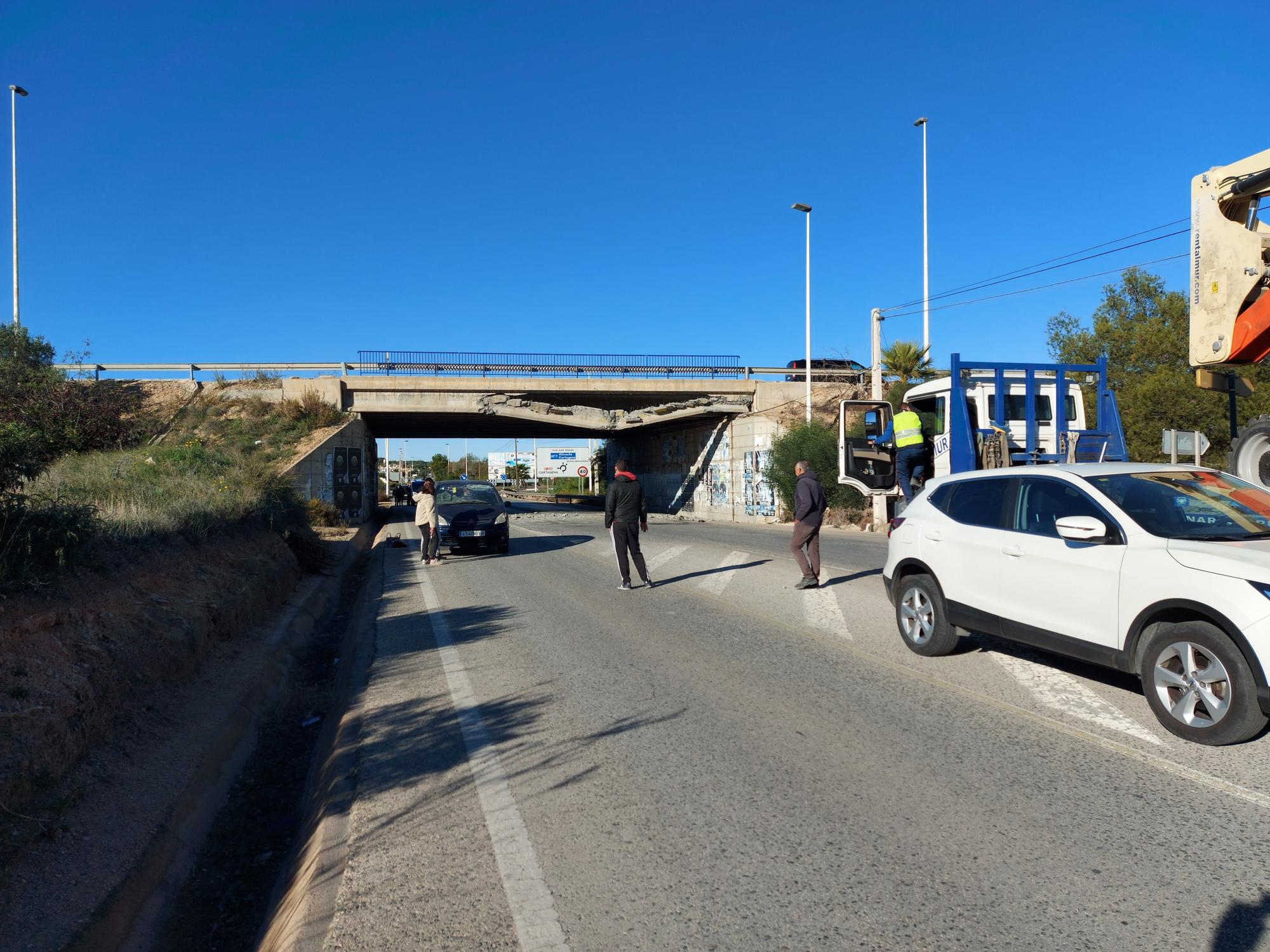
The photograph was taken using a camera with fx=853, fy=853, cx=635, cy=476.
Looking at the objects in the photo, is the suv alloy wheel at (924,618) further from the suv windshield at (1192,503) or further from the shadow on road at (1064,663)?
the suv windshield at (1192,503)

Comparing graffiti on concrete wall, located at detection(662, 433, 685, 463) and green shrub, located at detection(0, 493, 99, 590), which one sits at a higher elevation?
graffiti on concrete wall, located at detection(662, 433, 685, 463)

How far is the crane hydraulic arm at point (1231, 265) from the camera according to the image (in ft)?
29.3

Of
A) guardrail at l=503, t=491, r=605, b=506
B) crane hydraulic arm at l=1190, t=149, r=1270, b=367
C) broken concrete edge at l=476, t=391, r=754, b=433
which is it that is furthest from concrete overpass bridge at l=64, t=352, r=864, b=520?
crane hydraulic arm at l=1190, t=149, r=1270, b=367

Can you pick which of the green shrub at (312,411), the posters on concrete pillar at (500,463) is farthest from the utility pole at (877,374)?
the posters on concrete pillar at (500,463)

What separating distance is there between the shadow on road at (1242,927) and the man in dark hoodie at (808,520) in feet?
25.8

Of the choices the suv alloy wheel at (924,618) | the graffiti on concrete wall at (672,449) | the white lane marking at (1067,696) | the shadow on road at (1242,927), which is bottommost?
the shadow on road at (1242,927)

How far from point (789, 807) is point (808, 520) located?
23.9ft

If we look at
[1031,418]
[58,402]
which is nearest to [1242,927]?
[1031,418]

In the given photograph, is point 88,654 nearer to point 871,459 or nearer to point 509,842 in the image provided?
point 509,842

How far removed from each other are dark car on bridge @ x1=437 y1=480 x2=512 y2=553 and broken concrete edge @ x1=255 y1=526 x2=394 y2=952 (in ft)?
34.4

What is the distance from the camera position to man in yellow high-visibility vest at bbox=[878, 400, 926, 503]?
11938 mm

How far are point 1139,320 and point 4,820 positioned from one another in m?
36.6

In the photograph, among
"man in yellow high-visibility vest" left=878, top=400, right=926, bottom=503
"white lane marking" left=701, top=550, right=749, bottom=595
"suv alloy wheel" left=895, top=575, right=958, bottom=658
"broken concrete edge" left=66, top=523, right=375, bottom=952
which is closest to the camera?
"broken concrete edge" left=66, top=523, right=375, bottom=952

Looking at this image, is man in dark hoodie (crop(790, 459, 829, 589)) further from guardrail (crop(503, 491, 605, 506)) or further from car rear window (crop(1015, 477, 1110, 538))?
guardrail (crop(503, 491, 605, 506))
